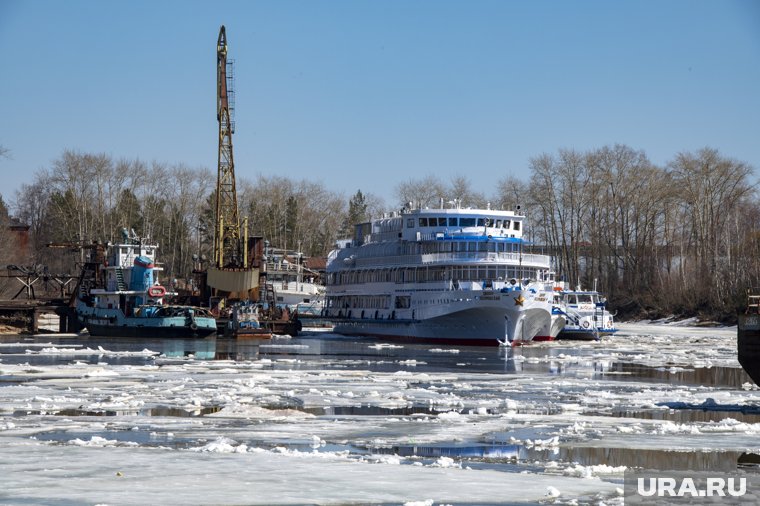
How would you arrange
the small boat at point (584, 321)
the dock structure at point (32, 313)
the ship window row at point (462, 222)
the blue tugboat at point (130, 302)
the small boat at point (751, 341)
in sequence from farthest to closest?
1. the dock structure at point (32, 313)
2. the small boat at point (584, 321)
3. the ship window row at point (462, 222)
4. the blue tugboat at point (130, 302)
5. the small boat at point (751, 341)

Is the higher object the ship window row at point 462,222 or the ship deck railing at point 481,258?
the ship window row at point 462,222

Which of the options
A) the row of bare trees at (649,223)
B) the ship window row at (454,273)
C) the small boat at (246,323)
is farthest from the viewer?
the row of bare trees at (649,223)

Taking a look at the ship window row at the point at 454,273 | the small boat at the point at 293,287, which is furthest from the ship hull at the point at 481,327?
the small boat at the point at 293,287

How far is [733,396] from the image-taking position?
28750mm

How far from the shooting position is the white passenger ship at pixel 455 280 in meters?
60.1

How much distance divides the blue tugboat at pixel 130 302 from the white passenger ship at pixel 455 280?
1179cm

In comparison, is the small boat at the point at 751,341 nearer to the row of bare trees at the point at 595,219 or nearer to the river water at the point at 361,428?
the river water at the point at 361,428

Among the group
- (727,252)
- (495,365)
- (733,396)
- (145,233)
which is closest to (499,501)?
(733,396)

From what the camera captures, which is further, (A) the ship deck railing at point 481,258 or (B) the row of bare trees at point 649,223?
(B) the row of bare trees at point 649,223

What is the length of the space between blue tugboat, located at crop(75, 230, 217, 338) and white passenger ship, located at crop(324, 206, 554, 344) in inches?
464

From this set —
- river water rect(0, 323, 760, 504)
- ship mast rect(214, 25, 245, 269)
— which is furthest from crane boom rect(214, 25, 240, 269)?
river water rect(0, 323, 760, 504)

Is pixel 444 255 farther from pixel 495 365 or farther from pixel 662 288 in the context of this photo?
pixel 662 288

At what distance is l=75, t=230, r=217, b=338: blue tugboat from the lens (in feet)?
208

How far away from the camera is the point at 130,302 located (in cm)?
6800
